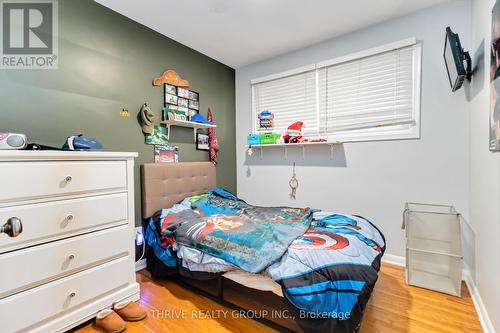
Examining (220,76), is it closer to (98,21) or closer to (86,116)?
(98,21)

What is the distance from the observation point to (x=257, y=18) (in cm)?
238

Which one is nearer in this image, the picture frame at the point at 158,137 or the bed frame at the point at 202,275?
the bed frame at the point at 202,275

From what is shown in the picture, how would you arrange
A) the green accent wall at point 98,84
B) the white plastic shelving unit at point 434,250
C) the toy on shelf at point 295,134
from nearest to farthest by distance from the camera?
1. the green accent wall at point 98,84
2. the white plastic shelving unit at point 434,250
3. the toy on shelf at point 295,134

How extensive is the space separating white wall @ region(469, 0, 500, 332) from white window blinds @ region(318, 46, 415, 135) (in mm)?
522

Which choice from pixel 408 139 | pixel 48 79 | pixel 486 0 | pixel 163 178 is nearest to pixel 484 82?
pixel 486 0

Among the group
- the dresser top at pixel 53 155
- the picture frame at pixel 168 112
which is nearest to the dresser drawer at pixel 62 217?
the dresser top at pixel 53 155

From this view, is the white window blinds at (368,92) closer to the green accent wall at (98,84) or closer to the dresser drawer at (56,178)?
the green accent wall at (98,84)

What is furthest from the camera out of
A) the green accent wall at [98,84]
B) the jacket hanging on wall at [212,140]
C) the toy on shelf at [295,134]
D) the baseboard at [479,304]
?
the jacket hanging on wall at [212,140]

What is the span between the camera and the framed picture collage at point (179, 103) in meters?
2.65

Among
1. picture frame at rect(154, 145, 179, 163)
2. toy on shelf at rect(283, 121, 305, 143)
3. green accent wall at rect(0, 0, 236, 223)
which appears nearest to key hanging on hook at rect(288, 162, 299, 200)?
toy on shelf at rect(283, 121, 305, 143)

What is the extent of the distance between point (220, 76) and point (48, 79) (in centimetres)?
205

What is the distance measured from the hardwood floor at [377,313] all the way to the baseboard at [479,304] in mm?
31

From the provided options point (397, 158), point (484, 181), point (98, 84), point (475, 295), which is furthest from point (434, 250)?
point (98, 84)

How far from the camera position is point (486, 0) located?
1.63 m
